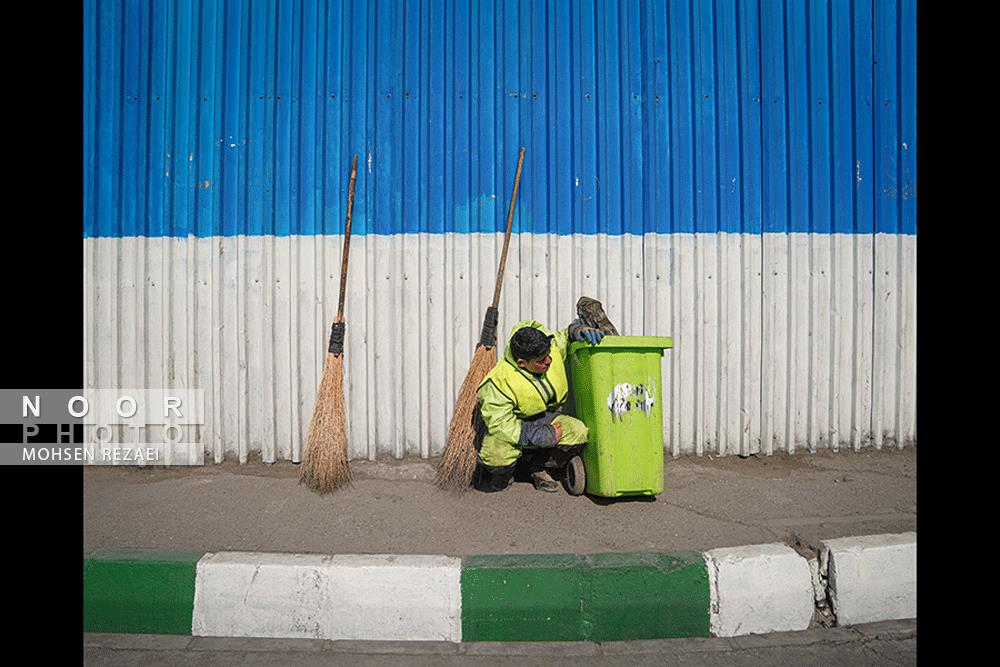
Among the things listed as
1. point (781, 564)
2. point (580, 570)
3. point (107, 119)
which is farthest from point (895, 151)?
point (107, 119)

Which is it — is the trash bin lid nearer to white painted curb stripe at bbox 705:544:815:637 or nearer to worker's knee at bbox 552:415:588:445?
worker's knee at bbox 552:415:588:445

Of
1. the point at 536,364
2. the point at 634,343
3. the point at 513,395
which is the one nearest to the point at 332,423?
the point at 513,395

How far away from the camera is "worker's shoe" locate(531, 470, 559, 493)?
4371 millimetres

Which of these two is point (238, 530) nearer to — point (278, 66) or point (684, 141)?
point (278, 66)

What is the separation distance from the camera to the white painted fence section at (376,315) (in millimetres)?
4910

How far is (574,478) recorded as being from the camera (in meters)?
4.31

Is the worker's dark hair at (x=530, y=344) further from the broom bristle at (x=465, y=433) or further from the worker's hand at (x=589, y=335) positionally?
the broom bristle at (x=465, y=433)

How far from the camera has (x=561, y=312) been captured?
4.97 m

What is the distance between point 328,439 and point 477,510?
1148mm

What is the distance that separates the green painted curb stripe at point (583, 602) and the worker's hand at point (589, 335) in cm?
134

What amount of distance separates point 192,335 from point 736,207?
4098 mm

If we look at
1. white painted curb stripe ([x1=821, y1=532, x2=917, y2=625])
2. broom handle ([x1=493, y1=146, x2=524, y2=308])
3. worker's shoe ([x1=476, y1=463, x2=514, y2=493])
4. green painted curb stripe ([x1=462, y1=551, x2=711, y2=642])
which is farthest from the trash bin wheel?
white painted curb stripe ([x1=821, y1=532, x2=917, y2=625])

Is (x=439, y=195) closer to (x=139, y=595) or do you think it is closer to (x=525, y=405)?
(x=525, y=405)

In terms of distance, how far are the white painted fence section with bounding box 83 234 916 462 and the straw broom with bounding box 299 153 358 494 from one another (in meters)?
0.21
